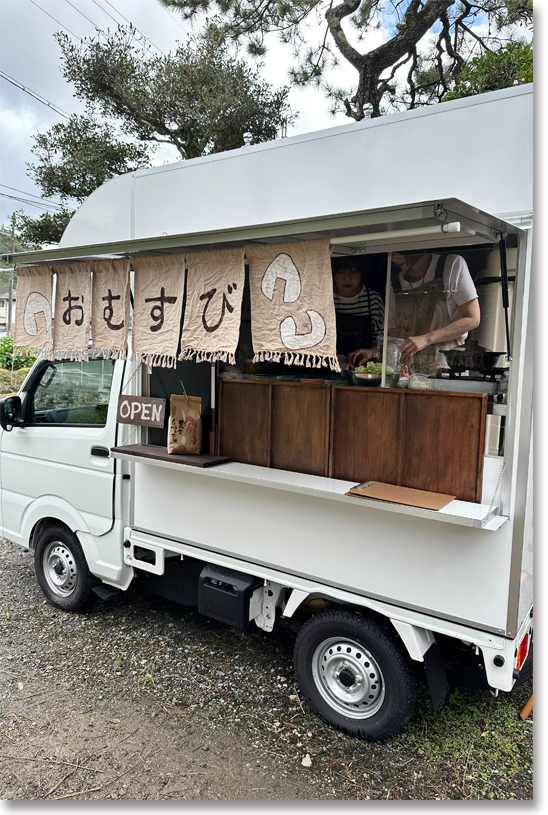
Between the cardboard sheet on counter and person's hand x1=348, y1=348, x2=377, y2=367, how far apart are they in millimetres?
710

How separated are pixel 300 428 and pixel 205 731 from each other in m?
1.73

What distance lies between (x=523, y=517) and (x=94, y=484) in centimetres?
278

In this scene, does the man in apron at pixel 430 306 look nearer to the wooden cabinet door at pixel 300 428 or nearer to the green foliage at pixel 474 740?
the wooden cabinet door at pixel 300 428

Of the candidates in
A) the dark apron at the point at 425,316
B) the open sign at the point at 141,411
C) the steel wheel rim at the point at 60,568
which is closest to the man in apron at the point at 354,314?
the dark apron at the point at 425,316

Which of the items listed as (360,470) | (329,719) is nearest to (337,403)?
(360,470)

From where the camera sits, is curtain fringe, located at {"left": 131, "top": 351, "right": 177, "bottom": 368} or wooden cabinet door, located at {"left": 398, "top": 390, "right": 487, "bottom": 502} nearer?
wooden cabinet door, located at {"left": 398, "top": 390, "right": 487, "bottom": 502}

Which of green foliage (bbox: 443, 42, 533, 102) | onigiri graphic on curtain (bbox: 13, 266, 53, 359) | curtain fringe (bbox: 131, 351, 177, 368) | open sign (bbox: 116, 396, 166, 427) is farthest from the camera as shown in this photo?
green foliage (bbox: 443, 42, 533, 102)

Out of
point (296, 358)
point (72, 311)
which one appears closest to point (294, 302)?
point (296, 358)

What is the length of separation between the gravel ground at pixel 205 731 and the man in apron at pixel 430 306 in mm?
1958

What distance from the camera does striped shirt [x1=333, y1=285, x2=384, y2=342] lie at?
3.12 m

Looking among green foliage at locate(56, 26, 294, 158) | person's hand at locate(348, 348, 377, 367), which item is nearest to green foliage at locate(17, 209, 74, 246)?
green foliage at locate(56, 26, 294, 158)

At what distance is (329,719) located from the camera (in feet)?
10.0

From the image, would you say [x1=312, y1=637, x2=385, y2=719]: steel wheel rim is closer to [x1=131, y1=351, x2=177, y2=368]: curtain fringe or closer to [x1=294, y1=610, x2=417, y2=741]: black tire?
[x1=294, y1=610, x2=417, y2=741]: black tire

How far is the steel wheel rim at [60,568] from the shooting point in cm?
429
